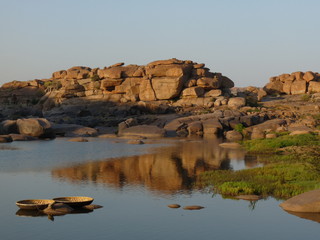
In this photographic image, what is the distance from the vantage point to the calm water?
46.6 feet

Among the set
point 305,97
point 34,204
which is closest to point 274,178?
point 34,204

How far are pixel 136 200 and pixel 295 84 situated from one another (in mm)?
65478

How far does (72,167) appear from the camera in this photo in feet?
91.5

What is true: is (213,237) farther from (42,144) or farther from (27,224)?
(42,144)

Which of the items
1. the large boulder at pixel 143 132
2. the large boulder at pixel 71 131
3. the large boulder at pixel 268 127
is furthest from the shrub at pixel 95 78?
the large boulder at pixel 268 127

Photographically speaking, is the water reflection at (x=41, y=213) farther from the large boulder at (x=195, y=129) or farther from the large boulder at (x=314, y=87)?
the large boulder at (x=314, y=87)

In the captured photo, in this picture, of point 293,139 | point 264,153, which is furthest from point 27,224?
point 293,139

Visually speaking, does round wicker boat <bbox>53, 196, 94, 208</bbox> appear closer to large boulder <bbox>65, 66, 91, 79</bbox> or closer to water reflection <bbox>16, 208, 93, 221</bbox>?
water reflection <bbox>16, 208, 93, 221</bbox>

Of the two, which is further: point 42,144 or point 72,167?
point 42,144

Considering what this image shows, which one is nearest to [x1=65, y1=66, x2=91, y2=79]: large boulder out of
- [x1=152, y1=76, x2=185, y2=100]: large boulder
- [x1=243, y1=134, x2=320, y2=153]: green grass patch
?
[x1=152, y1=76, x2=185, y2=100]: large boulder

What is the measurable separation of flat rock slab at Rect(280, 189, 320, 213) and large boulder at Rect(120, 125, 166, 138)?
115ft

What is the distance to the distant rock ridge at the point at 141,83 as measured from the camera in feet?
229

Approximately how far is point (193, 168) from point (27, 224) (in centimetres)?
1362

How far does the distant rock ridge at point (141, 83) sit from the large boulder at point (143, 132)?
1758cm
